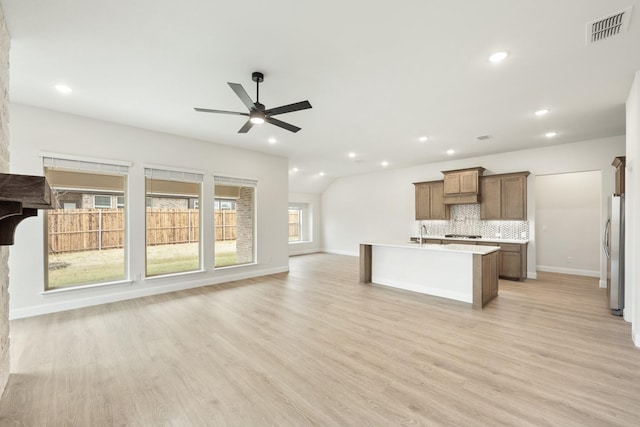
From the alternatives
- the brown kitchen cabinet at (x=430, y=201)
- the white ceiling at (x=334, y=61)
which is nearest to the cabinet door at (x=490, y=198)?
the brown kitchen cabinet at (x=430, y=201)

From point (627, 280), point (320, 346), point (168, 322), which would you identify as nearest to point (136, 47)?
point (168, 322)

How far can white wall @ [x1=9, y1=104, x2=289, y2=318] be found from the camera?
3.90m

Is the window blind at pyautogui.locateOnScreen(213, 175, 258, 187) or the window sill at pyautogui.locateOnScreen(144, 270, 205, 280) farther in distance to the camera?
the window blind at pyautogui.locateOnScreen(213, 175, 258, 187)

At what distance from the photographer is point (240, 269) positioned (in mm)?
6238

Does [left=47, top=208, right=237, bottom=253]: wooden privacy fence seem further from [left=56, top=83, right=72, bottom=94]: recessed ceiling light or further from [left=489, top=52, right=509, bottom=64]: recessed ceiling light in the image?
[left=489, top=52, right=509, bottom=64]: recessed ceiling light

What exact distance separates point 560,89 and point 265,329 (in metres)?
4.68

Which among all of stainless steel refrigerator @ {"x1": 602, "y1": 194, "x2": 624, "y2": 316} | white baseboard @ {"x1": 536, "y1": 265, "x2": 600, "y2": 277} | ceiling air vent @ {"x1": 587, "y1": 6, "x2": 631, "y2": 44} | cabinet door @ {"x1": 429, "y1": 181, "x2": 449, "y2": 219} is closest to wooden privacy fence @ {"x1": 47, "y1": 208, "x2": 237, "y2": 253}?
cabinet door @ {"x1": 429, "y1": 181, "x2": 449, "y2": 219}

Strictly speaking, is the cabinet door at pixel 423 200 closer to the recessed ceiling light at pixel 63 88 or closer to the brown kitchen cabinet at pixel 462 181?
the brown kitchen cabinet at pixel 462 181

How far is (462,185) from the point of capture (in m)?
6.88

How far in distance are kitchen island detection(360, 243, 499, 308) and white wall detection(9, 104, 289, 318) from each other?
8.25 feet

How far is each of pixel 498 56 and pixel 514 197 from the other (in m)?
4.64

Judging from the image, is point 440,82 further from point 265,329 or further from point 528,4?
point 265,329

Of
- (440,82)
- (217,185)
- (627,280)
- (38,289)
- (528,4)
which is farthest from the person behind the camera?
(217,185)

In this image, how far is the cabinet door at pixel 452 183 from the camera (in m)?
6.95
